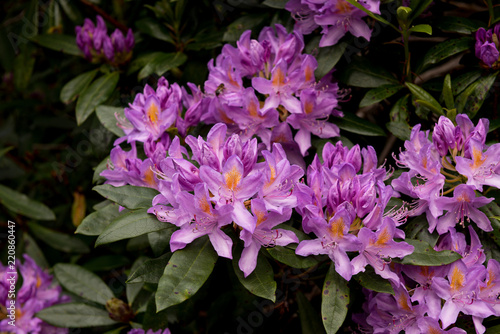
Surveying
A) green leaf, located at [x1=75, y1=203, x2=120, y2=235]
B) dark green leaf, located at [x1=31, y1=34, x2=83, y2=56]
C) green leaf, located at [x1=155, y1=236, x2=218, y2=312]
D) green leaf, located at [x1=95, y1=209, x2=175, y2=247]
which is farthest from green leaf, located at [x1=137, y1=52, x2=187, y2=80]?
green leaf, located at [x1=155, y1=236, x2=218, y2=312]

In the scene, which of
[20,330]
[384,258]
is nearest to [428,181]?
[384,258]

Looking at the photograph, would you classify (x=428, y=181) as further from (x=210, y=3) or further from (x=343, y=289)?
(x=210, y=3)

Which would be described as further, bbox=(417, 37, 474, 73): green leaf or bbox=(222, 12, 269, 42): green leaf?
bbox=(222, 12, 269, 42): green leaf

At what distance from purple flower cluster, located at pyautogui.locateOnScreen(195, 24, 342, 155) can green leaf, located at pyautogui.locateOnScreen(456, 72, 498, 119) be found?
1.24 feet

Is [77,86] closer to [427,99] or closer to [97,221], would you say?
[97,221]

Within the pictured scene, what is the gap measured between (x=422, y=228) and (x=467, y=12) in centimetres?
105

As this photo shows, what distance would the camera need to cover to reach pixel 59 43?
2125 mm

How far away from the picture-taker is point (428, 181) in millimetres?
1256

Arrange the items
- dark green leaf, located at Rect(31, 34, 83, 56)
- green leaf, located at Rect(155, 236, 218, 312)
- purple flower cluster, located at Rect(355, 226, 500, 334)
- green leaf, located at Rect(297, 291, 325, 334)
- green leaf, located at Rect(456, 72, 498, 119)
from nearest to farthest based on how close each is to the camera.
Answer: green leaf, located at Rect(155, 236, 218, 312), purple flower cluster, located at Rect(355, 226, 500, 334), green leaf, located at Rect(456, 72, 498, 119), green leaf, located at Rect(297, 291, 325, 334), dark green leaf, located at Rect(31, 34, 83, 56)

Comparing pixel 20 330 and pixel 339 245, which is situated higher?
pixel 339 245

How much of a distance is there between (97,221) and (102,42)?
2.80 ft

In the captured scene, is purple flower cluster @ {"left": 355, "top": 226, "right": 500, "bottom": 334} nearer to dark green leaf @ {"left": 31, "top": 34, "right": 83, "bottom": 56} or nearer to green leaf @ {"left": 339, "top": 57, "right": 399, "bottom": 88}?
green leaf @ {"left": 339, "top": 57, "right": 399, "bottom": 88}

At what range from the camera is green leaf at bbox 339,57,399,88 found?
159 centimetres

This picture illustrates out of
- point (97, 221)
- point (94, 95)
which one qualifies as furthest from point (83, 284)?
point (94, 95)
